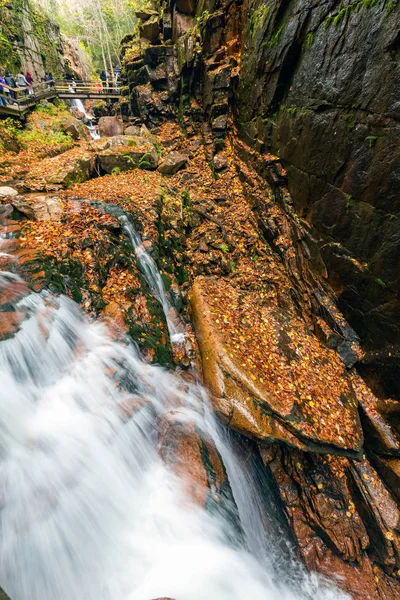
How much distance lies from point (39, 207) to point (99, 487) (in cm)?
612

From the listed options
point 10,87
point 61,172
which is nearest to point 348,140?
point 61,172

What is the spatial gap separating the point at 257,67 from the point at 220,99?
9.24 feet

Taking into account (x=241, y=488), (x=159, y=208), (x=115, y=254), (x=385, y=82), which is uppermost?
(x=385, y=82)

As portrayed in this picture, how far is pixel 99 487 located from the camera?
12.0ft

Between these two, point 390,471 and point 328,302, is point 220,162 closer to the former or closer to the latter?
point 328,302

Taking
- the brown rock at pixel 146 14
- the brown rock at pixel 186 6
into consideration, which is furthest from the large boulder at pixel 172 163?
the brown rock at pixel 146 14

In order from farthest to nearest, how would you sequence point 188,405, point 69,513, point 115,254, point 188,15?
point 188,15, point 115,254, point 188,405, point 69,513

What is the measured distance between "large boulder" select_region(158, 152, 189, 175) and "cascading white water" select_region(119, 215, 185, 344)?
5.57 metres

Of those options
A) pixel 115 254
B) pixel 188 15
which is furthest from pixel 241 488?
pixel 188 15

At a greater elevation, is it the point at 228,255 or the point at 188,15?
the point at 188,15

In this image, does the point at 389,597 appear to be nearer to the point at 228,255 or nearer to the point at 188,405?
the point at 188,405

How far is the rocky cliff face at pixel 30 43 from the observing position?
15.7 meters

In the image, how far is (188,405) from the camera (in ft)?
16.9

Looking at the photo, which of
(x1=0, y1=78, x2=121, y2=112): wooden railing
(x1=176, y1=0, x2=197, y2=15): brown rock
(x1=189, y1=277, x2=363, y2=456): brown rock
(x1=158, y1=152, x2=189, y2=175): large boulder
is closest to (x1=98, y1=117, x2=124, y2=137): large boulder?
(x1=0, y1=78, x2=121, y2=112): wooden railing
